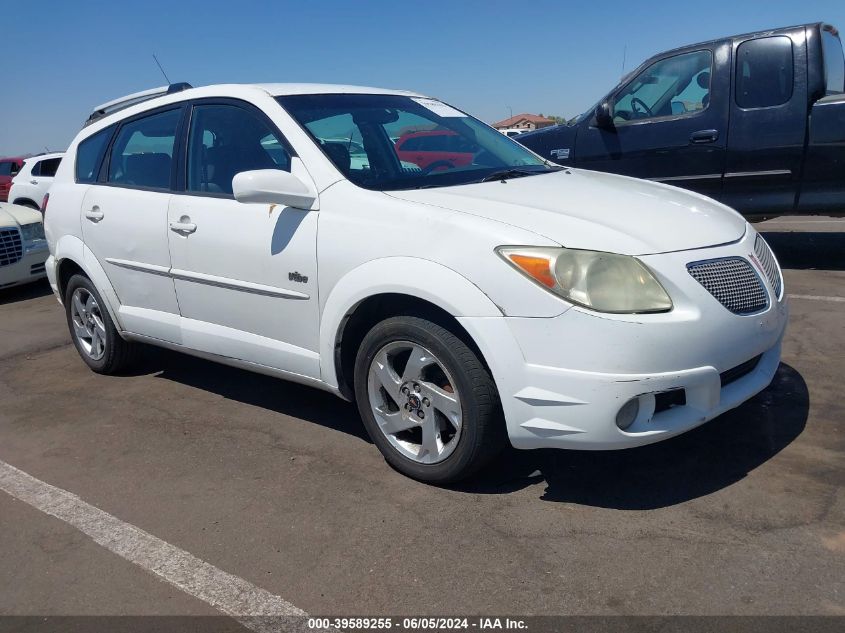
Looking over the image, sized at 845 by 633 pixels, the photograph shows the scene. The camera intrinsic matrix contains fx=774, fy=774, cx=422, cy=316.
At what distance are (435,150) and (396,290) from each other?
125 centimetres

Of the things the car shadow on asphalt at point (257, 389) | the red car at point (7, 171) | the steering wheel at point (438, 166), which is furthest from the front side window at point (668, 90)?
the red car at point (7, 171)

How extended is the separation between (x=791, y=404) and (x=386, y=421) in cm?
207

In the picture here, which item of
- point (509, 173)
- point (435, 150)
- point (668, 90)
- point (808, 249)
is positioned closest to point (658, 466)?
point (509, 173)

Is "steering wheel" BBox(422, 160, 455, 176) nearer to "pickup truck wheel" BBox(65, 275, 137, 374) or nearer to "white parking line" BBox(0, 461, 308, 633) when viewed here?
"white parking line" BBox(0, 461, 308, 633)

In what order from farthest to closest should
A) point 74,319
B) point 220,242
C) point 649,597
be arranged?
point 74,319, point 220,242, point 649,597

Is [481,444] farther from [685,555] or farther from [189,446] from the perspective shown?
[189,446]

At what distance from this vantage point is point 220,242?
3.84 m

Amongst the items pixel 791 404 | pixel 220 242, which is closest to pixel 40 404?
pixel 220 242

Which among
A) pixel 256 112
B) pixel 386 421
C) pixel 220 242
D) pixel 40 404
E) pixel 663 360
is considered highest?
pixel 256 112

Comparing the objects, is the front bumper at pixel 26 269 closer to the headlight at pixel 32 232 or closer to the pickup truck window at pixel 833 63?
the headlight at pixel 32 232

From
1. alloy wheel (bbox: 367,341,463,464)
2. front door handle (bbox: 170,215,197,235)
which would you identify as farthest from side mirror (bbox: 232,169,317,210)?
alloy wheel (bbox: 367,341,463,464)

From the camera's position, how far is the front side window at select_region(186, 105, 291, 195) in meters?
3.83

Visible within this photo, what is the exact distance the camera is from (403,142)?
414 centimetres

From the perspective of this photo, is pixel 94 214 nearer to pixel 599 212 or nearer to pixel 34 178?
pixel 599 212
